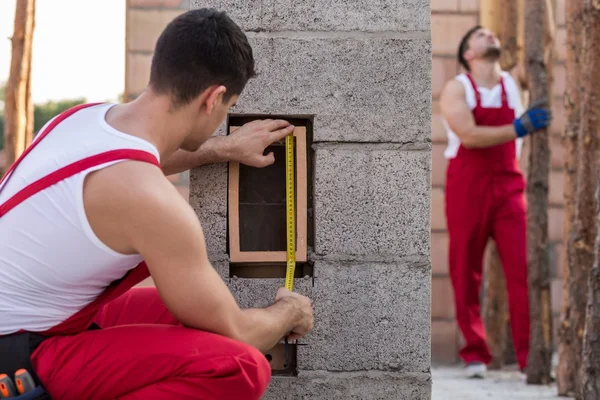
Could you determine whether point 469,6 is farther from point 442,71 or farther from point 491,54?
point 491,54

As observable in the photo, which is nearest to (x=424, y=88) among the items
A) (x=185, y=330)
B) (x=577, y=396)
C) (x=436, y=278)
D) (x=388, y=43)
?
(x=388, y=43)

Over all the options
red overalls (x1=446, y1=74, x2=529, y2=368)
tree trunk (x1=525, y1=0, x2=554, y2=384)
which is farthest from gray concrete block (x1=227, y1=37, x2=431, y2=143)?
tree trunk (x1=525, y1=0, x2=554, y2=384)

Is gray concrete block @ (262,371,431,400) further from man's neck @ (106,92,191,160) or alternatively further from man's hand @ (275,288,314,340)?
man's neck @ (106,92,191,160)

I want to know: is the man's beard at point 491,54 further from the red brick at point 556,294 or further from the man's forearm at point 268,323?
the man's forearm at point 268,323

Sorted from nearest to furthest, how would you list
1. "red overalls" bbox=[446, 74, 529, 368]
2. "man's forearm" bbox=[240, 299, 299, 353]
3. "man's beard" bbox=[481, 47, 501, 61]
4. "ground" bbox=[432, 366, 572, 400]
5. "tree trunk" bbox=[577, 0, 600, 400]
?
"man's forearm" bbox=[240, 299, 299, 353]
"tree trunk" bbox=[577, 0, 600, 400]
"ground" bbox=[432, 366, 572, 400]
"red overalls" bbox=[446, 74, 529, 368]
"man's beard" bbox=[481, 47, 501, 61]

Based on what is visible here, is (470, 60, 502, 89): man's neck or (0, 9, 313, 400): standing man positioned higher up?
(470, 60, 502, 89): man's neck

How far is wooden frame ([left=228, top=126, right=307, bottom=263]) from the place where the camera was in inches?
142

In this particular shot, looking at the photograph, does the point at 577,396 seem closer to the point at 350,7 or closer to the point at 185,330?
the point at 350,7

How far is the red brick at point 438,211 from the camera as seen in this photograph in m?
7.79

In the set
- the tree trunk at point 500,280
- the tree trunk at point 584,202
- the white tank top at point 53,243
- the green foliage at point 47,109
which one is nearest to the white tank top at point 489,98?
the tree trunk at point 584,202

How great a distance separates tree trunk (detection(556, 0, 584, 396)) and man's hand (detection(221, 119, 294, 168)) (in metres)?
2.34

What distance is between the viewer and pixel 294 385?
11.9 ft

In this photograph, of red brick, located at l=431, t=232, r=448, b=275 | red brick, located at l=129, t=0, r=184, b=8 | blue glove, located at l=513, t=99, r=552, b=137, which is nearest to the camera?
blue glove, located at l=513, t=99, r=552, b=137

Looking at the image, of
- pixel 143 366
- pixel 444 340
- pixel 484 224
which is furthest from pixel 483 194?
pixel 143 366
